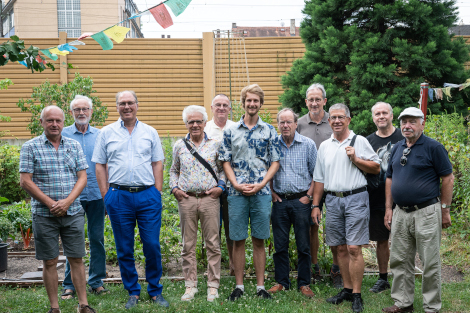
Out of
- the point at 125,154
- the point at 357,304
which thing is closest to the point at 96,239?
the point at 125,154

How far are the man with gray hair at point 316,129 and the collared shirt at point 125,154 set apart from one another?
6.36ft

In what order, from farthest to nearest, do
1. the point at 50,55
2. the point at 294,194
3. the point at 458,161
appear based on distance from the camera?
the point at 458,161 < the point at 50,55 < the point at 294,194

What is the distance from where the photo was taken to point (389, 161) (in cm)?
422

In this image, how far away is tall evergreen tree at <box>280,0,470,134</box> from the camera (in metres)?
8.88

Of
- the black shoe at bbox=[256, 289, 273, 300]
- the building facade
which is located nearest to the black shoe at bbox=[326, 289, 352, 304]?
the black shoe at bbox=[256, 289, 273, 300]

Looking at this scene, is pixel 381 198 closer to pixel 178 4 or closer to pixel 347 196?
pixel 347 196

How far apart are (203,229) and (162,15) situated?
2872 mm

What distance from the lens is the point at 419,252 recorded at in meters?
3.91

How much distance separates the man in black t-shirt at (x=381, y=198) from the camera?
464cm

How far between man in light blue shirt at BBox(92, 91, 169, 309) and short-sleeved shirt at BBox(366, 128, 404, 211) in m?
2.35

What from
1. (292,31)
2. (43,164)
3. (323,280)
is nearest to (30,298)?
(43,164)

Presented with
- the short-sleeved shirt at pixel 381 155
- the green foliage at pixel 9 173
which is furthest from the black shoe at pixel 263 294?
the green foliage at pixel 9 173

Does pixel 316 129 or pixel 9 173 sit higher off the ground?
pixel 316 129

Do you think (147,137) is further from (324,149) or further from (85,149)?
(324,149)
